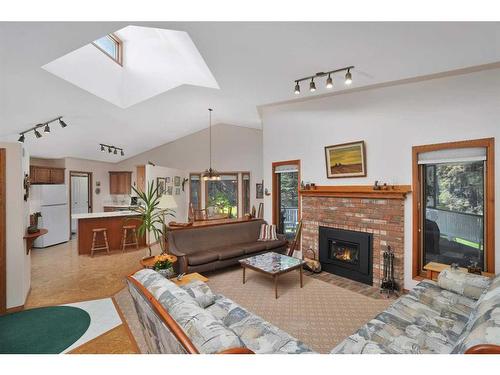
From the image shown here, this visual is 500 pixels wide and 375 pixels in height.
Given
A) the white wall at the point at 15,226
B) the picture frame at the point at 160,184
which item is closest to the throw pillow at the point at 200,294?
the white wall at the point at 15,226

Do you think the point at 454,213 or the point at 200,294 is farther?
the point at 454,213

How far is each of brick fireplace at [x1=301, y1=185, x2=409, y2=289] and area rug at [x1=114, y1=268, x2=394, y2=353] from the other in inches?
28.9

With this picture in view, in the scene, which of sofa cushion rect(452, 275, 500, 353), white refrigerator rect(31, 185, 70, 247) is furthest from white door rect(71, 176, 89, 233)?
sofa cushion rect(452, 275, 500, 353)

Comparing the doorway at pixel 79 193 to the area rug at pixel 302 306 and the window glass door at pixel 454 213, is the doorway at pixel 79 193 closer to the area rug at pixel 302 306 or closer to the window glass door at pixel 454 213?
the area rug at pixel 302 306

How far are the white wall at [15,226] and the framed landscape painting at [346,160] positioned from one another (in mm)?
4588

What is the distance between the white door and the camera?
23.3 feet

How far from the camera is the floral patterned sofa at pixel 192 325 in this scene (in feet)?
3.84

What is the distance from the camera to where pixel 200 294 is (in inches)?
92.0

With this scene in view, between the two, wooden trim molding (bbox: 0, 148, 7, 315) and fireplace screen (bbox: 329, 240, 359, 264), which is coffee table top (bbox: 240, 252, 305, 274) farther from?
wooden trim molding (bbox: 0, 148, 7, 315)

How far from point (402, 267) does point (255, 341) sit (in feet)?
9.14

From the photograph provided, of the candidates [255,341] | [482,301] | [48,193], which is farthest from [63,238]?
[482,301]

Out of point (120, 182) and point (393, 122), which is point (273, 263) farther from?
point (120, 182)

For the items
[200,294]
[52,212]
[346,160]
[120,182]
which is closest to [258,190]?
[346,160]

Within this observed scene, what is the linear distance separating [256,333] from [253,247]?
2843 mm
